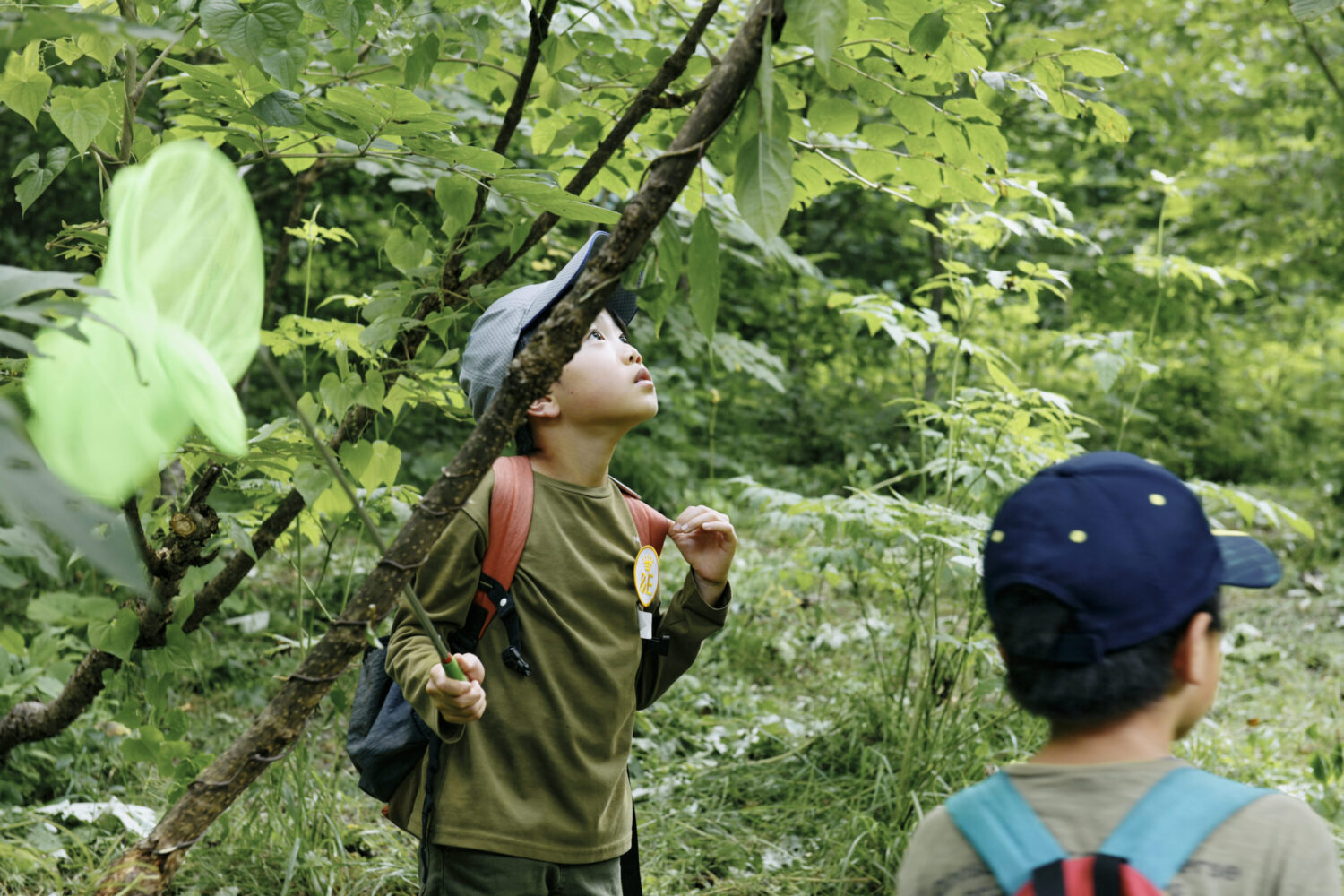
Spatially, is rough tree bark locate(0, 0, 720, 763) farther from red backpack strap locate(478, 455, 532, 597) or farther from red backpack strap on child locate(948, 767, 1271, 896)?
red backpack strap on child locate(948, 767, 1271, 896)

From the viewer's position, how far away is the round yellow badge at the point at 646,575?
1655 mm

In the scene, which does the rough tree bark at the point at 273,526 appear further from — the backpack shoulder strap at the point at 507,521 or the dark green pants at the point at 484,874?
the dark green pants at the point at 484,874

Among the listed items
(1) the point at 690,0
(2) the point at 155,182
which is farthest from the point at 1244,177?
(2) the point at 155,182

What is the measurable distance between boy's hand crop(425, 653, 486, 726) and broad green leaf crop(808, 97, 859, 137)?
0.96 metres

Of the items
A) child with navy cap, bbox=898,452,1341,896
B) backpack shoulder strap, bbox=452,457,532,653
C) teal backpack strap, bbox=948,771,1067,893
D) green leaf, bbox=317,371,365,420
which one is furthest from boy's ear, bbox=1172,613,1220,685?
green leaf, bbox=317,371,365,420

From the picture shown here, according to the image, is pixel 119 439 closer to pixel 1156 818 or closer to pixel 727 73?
pixel 727 73

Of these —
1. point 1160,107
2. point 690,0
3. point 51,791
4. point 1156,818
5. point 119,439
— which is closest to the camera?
point 119,439

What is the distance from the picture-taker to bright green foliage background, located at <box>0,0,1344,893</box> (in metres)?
1.48

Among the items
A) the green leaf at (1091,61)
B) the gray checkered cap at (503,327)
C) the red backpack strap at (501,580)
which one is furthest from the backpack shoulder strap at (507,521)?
the green leaf at (1091,61)

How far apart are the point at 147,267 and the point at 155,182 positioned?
0.05m

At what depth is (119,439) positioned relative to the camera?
646mm

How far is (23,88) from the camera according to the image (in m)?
1.43

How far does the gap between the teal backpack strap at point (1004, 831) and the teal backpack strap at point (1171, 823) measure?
5 centimetres

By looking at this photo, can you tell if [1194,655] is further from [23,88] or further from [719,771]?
[719,771]
